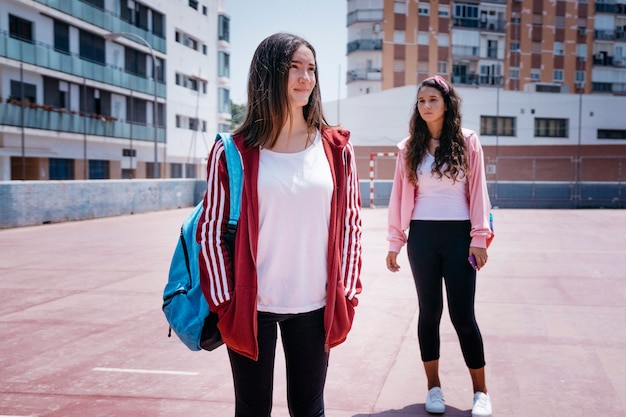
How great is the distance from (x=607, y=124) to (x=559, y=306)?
40.3m

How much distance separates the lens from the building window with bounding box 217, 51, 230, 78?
45.8 m

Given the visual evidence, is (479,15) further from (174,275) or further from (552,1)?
(174,275)

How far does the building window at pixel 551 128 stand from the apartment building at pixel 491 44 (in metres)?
8.92

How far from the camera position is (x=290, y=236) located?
6.78ft

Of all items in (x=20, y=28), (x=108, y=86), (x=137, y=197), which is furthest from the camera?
(x=108, y=86)

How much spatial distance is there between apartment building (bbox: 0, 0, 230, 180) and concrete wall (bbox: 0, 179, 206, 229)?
3.40m

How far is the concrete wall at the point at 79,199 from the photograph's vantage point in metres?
14.9

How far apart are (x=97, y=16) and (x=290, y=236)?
1301 inches

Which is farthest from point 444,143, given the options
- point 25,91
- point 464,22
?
point 464,22

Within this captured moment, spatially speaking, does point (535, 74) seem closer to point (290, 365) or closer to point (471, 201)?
point (471, 201)

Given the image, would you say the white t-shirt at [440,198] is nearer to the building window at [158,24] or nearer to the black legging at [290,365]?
the black legging at [290,365]

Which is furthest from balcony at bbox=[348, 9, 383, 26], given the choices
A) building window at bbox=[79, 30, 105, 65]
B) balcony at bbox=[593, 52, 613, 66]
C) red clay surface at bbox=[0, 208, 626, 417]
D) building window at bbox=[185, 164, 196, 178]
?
red clay surface at bbox=[0, 208, 626, 417]

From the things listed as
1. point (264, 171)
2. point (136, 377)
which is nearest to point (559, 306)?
point (136, 377)

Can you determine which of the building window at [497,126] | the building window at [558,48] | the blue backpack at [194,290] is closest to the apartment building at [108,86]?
the building window at [497,126]
